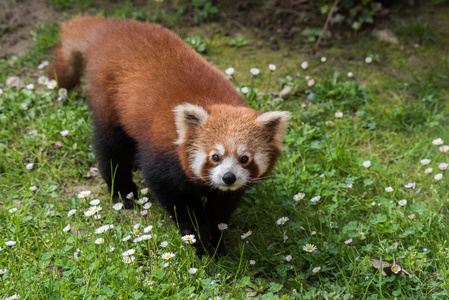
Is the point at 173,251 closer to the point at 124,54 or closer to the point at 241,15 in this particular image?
the point at 124,54

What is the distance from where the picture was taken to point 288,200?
3982 millimetres

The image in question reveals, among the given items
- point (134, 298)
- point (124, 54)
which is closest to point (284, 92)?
point (124, 54)

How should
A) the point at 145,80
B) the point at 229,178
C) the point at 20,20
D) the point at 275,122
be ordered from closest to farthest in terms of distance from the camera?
the point at 229,178 → the point at 275,122 → the point at 145,80 → the point at 20,20

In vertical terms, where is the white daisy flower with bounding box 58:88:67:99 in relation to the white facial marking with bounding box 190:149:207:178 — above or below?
below

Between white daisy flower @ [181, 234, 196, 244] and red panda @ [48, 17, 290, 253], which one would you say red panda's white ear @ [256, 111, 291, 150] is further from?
white daisy flower @ [181, 234, 196, 244]

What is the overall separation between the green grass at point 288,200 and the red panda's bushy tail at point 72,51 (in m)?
0.25

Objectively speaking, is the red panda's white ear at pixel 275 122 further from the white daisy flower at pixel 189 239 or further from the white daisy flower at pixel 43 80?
the white daisy flower at pixel 43 80

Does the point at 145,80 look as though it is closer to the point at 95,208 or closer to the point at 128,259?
the point at 95,208

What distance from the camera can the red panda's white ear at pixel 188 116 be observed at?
128 inches

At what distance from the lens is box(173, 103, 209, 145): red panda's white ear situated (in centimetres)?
326

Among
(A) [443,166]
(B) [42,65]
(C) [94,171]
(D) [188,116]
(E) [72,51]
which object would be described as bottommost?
(C) [94,171]

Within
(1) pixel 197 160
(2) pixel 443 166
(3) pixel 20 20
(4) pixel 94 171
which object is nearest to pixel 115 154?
(4) pixel 94 171

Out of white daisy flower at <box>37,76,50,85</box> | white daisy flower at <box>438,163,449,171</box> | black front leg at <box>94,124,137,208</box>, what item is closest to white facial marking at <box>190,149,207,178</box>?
black front leg at <box>94,124,137,208</box>

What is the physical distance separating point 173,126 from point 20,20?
3422 mm
